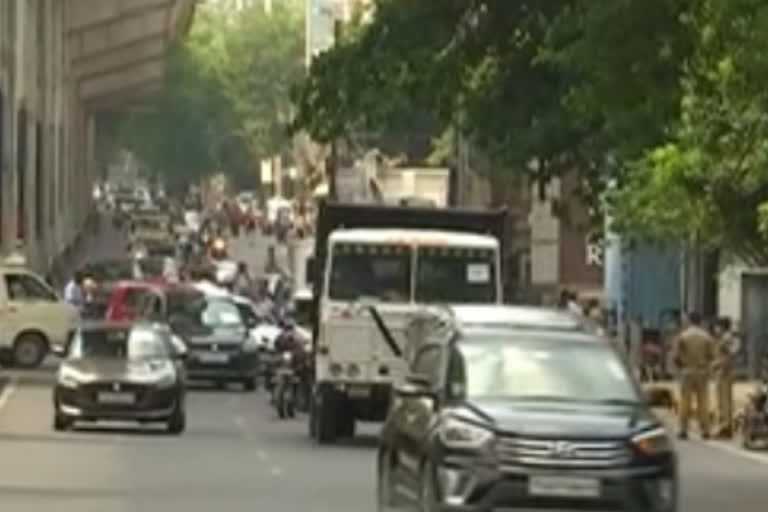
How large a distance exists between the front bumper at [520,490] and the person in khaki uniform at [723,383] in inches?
752

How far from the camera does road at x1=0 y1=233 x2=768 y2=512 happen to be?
2533 cm


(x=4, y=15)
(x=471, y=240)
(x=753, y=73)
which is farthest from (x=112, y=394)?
(x=4, y=15)

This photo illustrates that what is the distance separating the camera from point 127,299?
187 feet

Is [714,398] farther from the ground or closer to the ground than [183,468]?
farther from the ground

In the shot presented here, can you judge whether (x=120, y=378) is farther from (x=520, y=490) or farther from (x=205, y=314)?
(x=520, y=490)

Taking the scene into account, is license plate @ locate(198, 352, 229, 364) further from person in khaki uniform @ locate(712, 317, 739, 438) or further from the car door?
the car door

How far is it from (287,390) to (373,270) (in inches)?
351

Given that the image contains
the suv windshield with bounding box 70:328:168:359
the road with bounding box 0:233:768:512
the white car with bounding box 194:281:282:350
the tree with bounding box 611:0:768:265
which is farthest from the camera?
the white car with bounding box 194:281:282:350

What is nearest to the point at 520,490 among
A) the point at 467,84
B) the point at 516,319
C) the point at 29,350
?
the point at 516,319

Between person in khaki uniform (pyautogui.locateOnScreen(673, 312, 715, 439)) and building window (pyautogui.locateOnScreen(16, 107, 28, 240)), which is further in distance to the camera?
building window (pyautogui.locateOnScreen(16, 107, 28, 240))

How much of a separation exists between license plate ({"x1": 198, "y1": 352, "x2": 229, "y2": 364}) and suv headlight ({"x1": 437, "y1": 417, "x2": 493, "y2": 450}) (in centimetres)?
3242

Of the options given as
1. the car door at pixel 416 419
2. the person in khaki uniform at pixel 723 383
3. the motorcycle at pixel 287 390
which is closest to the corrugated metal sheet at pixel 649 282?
the motorcycle at pixel 287 390

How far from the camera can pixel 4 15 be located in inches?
3137

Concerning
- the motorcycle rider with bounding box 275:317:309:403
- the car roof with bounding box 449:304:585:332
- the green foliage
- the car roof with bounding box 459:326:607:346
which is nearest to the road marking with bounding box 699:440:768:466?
the motorcycle rider with bounding box 275:317:309:403
